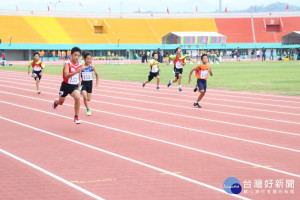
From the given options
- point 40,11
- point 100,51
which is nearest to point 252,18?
point 100,51

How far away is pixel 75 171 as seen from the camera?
7070mm

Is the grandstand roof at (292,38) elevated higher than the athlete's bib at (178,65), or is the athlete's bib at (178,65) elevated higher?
the grandstand roof at (292,38)

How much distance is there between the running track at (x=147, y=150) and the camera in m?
6.20

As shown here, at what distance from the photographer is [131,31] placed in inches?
3145

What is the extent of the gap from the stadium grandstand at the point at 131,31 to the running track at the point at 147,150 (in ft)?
160

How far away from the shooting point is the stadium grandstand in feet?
225

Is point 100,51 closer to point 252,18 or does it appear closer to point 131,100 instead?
point 252,18

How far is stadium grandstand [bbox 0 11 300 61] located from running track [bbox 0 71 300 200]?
48.8 m

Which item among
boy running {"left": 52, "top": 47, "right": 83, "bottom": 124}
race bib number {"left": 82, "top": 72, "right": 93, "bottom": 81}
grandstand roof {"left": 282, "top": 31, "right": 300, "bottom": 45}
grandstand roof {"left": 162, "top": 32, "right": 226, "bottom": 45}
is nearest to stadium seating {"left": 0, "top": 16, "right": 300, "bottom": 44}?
grandstand roof {"left": 162, "top": 32, "right": 226, "bottom": 45}

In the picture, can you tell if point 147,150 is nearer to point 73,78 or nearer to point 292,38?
point 73,78

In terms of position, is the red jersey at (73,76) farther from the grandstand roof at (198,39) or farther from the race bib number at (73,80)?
the grandstand roof at (198,39)

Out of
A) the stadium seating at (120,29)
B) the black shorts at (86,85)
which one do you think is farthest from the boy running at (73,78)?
the stadium seating at (120,29)

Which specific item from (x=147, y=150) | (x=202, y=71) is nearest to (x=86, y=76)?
(x=202, y=71)

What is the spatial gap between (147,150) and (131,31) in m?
72.2
